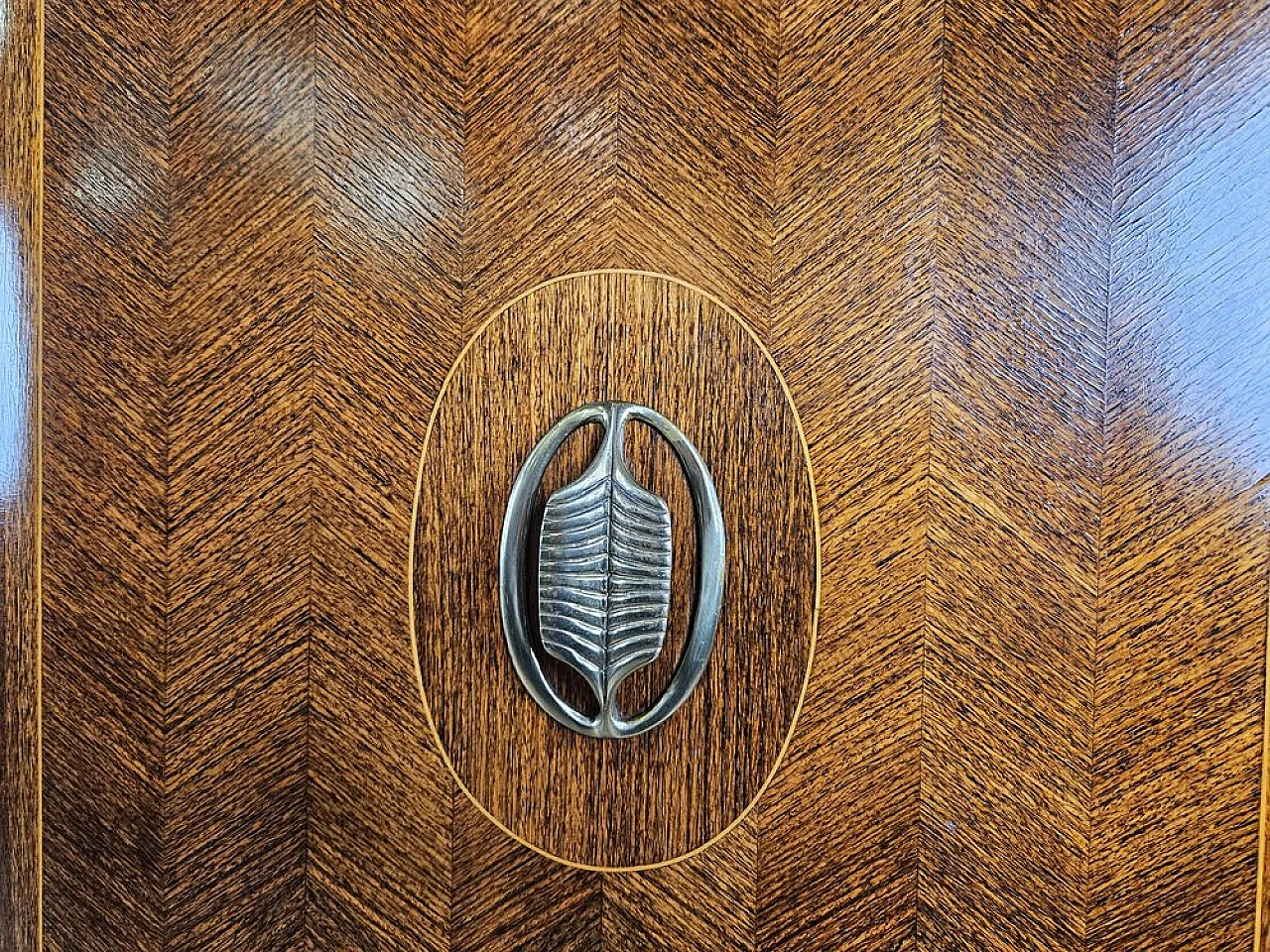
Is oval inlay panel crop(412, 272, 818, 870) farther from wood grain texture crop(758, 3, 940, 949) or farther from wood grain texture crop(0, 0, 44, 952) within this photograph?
wood grain texture crop(0, 0, 44, 952)

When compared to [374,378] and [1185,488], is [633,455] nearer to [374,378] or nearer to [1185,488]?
[374,378]

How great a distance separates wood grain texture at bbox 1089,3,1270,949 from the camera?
583mm

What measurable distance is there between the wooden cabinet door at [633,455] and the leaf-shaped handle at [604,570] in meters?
0.03

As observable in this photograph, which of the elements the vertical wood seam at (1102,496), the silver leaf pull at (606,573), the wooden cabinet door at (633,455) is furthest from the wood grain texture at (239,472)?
the vertical wood seam at (1102,496)

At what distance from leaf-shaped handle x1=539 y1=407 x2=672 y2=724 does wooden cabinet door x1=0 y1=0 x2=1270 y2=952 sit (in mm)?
27

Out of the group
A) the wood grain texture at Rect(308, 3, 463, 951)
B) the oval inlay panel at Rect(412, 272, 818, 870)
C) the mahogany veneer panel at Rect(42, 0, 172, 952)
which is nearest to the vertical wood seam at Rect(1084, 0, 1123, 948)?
the oval inlay panel at Rect(412, 272, 818, 870)

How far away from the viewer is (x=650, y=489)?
616mm

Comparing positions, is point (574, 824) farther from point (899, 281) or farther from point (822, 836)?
point (899, 281)

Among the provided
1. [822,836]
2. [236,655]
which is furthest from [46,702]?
[822,836]

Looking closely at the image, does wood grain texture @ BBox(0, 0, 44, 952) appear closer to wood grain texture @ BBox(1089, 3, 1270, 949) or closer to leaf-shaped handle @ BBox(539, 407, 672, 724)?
leaf-shaped handle @ BBox(539, 407, 672, 724)

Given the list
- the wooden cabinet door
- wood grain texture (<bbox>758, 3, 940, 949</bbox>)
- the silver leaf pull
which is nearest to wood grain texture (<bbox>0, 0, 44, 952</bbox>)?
the wooden cabinet door

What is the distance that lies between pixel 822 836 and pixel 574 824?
0.48 feet

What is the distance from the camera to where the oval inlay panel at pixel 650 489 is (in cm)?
61

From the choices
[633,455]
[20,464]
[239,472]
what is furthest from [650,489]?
[20,464]
